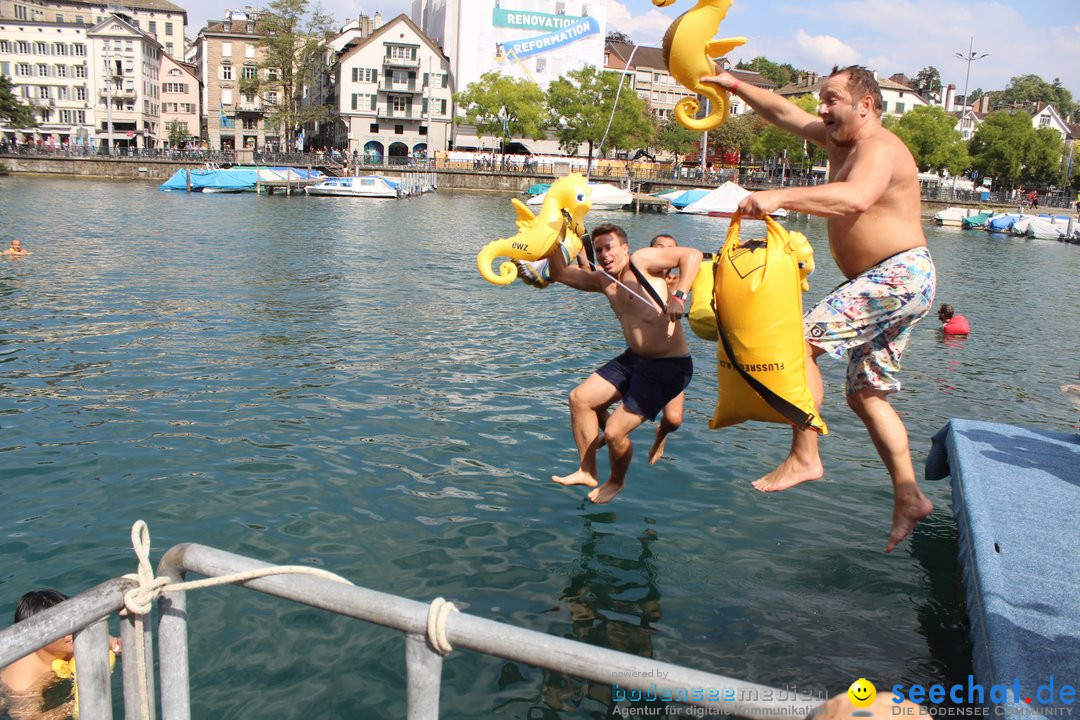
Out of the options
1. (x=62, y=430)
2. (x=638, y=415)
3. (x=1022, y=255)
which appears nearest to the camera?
(x=638, y=415)

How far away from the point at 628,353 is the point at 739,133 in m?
107

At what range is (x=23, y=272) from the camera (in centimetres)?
2527

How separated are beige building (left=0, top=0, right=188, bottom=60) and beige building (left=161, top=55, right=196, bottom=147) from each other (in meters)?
21.7

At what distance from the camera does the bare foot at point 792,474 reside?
21.8 ft

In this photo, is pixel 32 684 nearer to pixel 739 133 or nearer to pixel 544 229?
pixel 544 229

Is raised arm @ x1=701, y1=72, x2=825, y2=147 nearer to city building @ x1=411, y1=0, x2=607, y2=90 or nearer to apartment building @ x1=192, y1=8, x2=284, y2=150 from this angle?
city building @ x1=411, y1=0, x2=607, y2=90

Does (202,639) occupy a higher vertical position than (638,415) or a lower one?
lower

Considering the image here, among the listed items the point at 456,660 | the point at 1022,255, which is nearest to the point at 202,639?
the point at 456,660

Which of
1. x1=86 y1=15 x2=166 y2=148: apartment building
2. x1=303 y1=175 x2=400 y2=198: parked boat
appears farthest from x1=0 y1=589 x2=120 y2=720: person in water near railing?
x1=86 y1=15 x2=166 y2=148: apartment building

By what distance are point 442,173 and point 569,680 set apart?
82.4 m

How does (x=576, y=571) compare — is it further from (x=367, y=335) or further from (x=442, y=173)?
(x=442, y=173)

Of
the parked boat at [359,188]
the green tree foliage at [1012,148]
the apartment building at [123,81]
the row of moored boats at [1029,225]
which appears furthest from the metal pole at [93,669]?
the green tree foliage at [1012,148]

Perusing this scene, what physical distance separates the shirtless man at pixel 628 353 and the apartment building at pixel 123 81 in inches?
4288

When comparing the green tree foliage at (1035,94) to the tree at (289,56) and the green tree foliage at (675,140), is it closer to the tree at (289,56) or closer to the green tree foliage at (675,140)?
the green tree foliage at (675,140)
